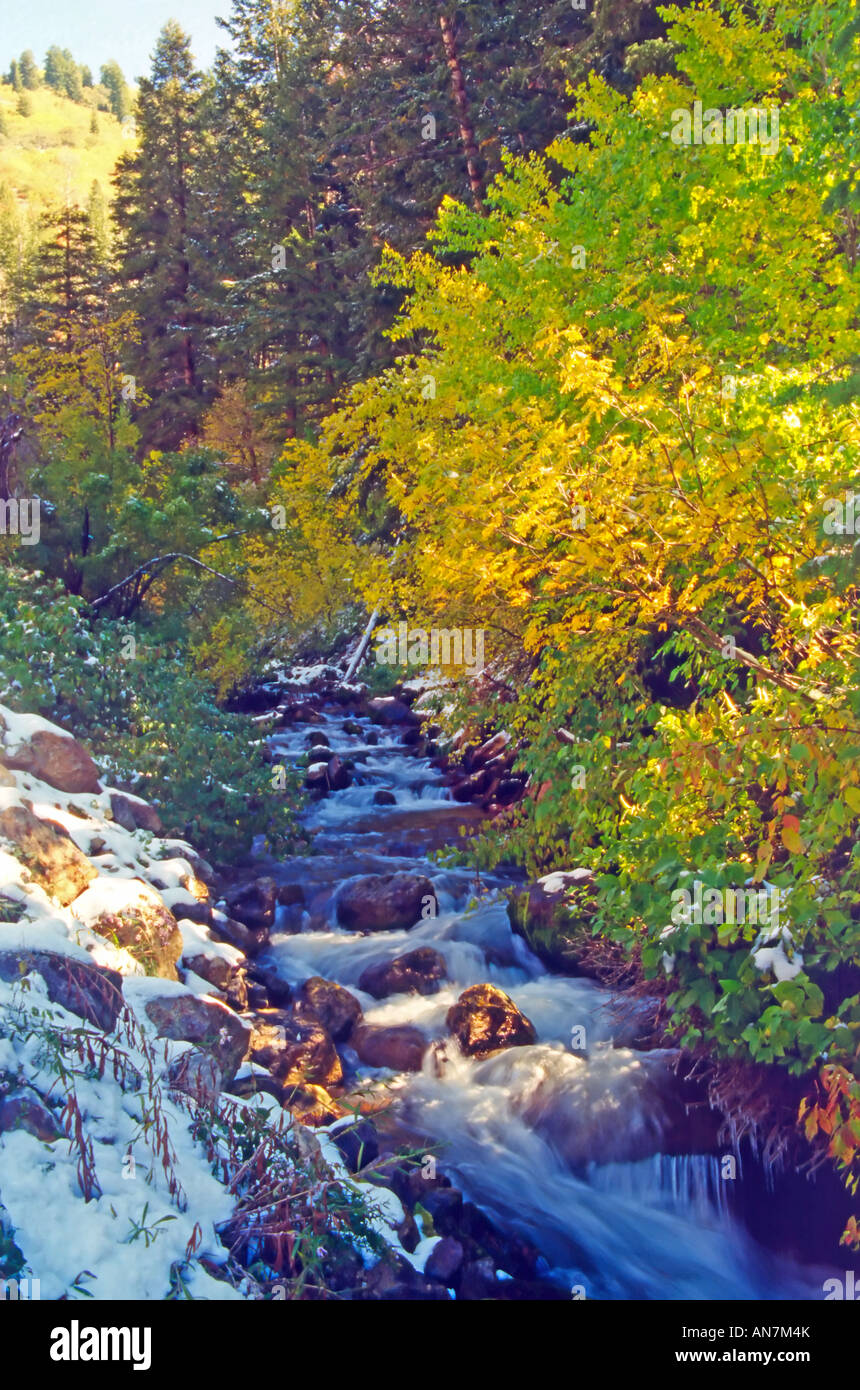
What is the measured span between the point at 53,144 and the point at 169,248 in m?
139

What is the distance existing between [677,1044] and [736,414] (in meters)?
5.36

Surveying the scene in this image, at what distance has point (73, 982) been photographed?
6172 millimetres

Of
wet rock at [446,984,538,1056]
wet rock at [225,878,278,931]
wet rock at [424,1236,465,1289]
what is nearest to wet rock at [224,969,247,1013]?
wet rock at [446,984,538,1056]

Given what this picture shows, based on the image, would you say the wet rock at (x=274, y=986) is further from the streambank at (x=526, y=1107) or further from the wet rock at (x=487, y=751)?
the wet rock at (x=487, y=751)

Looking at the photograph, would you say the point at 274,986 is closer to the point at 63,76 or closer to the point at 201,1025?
the point at 201,1025

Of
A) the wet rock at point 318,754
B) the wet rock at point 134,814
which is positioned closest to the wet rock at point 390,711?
the wet rock at point 318,754

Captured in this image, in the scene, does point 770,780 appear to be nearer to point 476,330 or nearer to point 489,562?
point 489,562

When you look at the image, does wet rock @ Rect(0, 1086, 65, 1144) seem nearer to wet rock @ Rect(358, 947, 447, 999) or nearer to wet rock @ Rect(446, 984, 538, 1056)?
wet rock @ Rect(446, 984, 538, 1056)

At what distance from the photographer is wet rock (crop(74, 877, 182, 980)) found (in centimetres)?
804

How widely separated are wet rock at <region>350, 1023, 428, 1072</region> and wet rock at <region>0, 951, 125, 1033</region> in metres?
3.43

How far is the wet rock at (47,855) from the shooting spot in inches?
316
